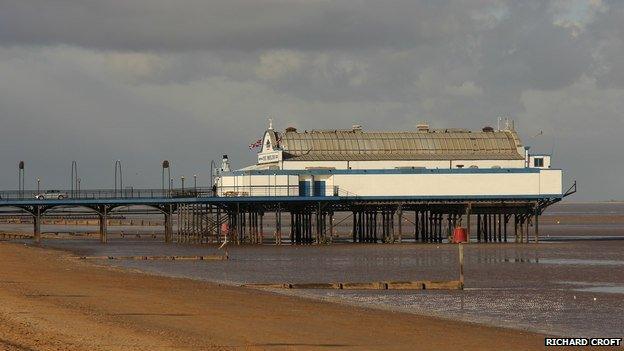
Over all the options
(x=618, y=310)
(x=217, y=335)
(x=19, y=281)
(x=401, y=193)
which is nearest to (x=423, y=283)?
(x=618, y=310)

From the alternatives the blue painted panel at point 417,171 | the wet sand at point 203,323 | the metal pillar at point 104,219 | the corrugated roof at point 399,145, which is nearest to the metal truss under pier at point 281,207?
the metal pillar at point 104,219

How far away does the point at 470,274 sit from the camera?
52.3 m

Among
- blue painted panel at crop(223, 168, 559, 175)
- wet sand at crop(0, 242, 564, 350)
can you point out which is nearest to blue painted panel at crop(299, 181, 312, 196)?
blue painted panel at crop(223, 168, 559, 175)

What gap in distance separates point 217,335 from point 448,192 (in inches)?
2352

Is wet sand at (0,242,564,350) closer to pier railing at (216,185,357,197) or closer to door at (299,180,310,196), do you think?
pier railing at (216,185,357,197)

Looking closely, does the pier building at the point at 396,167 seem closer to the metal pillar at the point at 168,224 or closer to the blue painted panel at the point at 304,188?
the blue painted panel at the point at 304,188

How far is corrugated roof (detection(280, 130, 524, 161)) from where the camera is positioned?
88.1 meters

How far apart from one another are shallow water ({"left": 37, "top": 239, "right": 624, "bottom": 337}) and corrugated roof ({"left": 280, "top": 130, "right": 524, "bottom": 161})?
7.56 metres

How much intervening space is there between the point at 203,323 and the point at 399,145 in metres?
61.6

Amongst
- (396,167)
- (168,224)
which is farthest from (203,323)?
(168,224)

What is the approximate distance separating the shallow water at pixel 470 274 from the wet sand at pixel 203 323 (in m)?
2.61

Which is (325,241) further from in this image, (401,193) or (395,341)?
(395,341)

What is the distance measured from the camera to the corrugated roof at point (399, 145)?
88125 mm

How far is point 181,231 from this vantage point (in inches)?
3593
